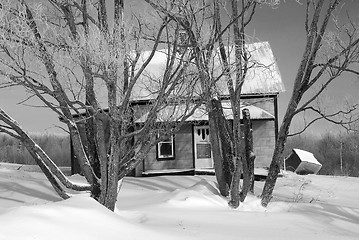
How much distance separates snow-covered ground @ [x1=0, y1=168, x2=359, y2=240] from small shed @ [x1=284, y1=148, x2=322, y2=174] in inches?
350

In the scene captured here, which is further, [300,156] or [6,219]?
[300,156]

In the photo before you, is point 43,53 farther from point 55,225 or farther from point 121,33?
point 55,225

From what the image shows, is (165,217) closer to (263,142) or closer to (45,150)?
(263,142)

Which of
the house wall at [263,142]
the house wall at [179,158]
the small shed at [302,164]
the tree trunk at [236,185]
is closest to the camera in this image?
the tree trunk at [236,185]

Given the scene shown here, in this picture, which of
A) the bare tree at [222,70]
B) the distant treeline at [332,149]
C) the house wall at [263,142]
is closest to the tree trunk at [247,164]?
the bare tree at [222,70]

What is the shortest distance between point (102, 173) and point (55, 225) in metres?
3.19

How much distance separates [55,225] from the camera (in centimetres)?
593

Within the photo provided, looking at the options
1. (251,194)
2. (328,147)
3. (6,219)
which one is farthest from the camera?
(328,147)

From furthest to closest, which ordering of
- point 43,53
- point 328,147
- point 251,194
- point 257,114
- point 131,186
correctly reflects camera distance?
1. point 328,147
2. point 257,114
3. point 131,186
4. point 251,194
5. point 43,53

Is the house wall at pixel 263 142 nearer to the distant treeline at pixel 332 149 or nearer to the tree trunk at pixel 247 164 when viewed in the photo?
the tree trunk at pixel 247 164

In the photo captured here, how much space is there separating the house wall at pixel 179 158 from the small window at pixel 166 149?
154mm

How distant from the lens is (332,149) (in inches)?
2207

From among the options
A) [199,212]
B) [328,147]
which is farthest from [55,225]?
[328,147]

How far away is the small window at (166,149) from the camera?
2200 cm
